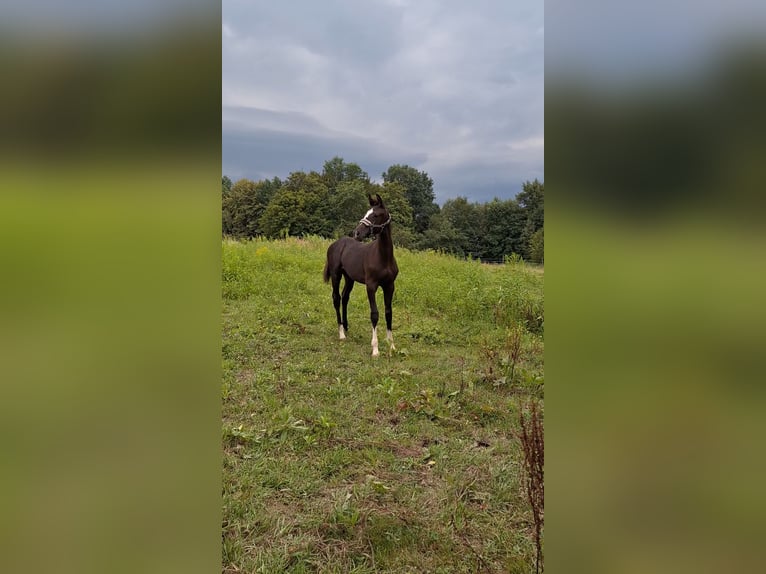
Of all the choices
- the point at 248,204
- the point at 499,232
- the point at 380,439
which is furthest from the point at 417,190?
the point at 380,439

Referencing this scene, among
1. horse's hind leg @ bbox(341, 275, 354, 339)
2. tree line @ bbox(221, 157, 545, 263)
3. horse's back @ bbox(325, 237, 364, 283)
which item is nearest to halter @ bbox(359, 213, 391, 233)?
horse's back @ bbox(325, 237, 364, 283)

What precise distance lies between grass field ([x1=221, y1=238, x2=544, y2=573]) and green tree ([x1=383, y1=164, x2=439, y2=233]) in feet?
70.4

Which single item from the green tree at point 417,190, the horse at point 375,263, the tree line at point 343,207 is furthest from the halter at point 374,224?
the green tree at point 417,190

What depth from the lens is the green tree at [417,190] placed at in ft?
92.9

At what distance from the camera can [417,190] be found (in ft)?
96.5

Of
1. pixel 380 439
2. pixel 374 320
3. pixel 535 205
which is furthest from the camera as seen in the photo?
pixel 374 320

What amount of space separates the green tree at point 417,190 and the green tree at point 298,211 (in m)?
5.74

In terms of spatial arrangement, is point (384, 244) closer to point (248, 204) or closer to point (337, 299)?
point (337, 299)
